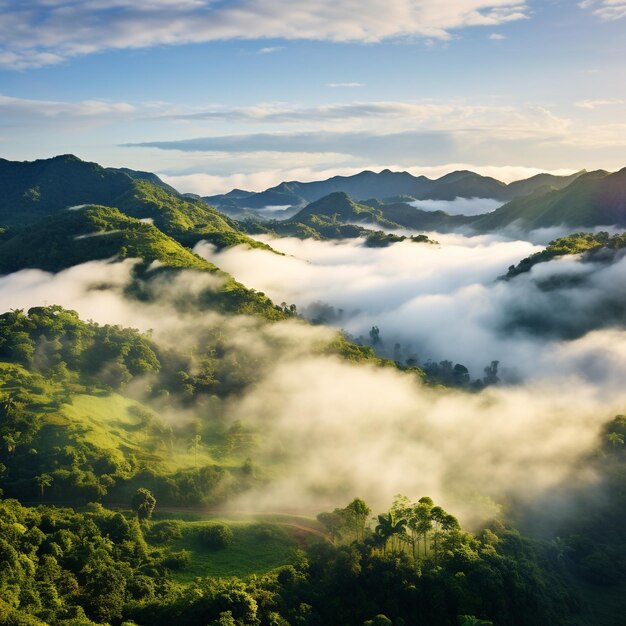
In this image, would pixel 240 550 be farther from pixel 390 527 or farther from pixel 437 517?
pixel 437 517

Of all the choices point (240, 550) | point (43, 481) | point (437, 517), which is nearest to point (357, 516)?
point (437, 517)

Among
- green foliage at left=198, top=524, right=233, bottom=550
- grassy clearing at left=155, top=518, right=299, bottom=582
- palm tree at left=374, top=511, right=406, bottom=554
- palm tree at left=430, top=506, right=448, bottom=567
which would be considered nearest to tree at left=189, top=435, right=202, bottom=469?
grassy clearing at left=155, top=518, right=299, bottom=582

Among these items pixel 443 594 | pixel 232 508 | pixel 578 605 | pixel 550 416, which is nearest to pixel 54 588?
pixel 232 508

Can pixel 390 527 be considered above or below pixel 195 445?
above

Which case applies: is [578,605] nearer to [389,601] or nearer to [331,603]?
[389,601]

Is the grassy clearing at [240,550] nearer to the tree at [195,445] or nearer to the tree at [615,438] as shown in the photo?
the tree at [195,445]

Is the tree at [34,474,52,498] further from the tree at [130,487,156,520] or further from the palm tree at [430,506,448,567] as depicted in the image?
the palm tree at [430,506,448,567]

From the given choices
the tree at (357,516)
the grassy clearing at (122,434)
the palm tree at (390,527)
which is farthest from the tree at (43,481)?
the palm tree at (390,527)

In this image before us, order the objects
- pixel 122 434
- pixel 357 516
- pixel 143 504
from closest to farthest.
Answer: pixel 357 516, pixel 143 504, pixel 122 434

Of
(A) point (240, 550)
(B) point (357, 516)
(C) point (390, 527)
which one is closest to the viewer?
(C) point (390, 527)
